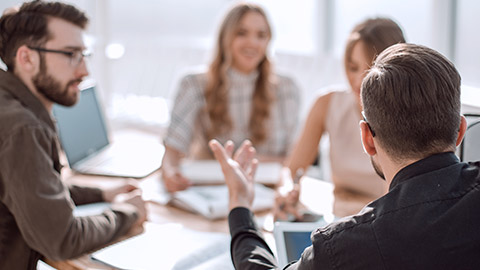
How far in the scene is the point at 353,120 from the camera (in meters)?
2.16

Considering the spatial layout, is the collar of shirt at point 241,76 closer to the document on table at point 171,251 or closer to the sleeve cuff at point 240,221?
the document on table at point 171,251

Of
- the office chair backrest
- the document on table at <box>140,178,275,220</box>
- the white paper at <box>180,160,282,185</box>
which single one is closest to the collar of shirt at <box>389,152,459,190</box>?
the office chair backrest

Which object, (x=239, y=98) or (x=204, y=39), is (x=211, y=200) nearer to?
(x=239, y=98)

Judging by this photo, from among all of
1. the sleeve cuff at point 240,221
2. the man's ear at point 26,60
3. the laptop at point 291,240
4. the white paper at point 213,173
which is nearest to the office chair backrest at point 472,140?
the laptop at point 291,240

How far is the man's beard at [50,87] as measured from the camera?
162 cm

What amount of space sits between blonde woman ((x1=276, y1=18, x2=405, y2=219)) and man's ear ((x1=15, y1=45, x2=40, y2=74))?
882mm

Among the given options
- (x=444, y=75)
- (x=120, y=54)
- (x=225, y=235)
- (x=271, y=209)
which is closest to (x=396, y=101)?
(x=444, y=75)

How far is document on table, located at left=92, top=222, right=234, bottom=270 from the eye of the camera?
135 centimetres

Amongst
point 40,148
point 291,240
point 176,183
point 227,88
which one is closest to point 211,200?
point 176,183

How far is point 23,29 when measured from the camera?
1.61 meters

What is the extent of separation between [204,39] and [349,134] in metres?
2.84

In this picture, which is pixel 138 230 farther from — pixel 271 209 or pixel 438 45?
pixel 438 45

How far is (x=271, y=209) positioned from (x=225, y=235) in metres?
0.29

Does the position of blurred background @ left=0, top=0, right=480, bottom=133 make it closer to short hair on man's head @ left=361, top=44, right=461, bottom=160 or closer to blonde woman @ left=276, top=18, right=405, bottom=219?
blonde woman @ left=276, top=18, right=405, bottom=219
